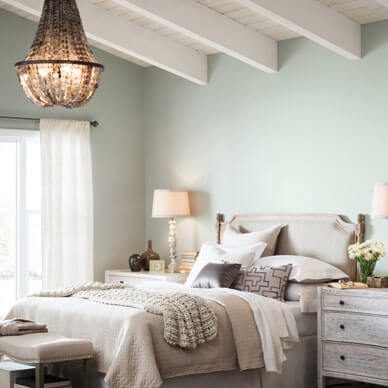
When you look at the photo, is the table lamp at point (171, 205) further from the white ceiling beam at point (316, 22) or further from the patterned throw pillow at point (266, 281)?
the white ceiling beam at point (316, 22)

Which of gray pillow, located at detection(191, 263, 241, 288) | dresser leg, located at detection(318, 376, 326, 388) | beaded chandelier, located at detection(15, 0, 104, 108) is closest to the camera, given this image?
beaded chandelier, located at detection(15, 0, 104, 108)

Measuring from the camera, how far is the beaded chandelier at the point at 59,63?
4094 mm

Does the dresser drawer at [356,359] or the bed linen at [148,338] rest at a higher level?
the bed linen at [148,338]

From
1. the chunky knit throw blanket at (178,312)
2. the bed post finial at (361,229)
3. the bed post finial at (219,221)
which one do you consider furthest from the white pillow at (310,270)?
the bed post finial at (219,221)

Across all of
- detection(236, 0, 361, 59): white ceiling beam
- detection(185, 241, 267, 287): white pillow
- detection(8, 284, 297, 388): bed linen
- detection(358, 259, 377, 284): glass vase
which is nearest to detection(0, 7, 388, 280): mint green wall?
detection(236, 0, 361, 59): white ceiling beam

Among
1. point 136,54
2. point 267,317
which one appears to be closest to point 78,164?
point 136,54

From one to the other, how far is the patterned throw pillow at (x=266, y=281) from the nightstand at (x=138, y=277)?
1203mm

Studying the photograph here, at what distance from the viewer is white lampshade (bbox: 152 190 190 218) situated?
7664 millimetres

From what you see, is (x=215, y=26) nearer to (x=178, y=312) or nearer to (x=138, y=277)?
(x=138, y=277)

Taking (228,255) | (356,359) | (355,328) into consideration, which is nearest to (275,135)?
(228,255)

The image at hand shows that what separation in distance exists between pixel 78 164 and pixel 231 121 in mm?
1549

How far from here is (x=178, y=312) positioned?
5.13 meters

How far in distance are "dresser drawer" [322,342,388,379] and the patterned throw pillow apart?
1.75 ft

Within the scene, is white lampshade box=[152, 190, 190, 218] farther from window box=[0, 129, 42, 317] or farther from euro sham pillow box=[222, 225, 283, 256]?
window box=[0, 129, 42, 317]
